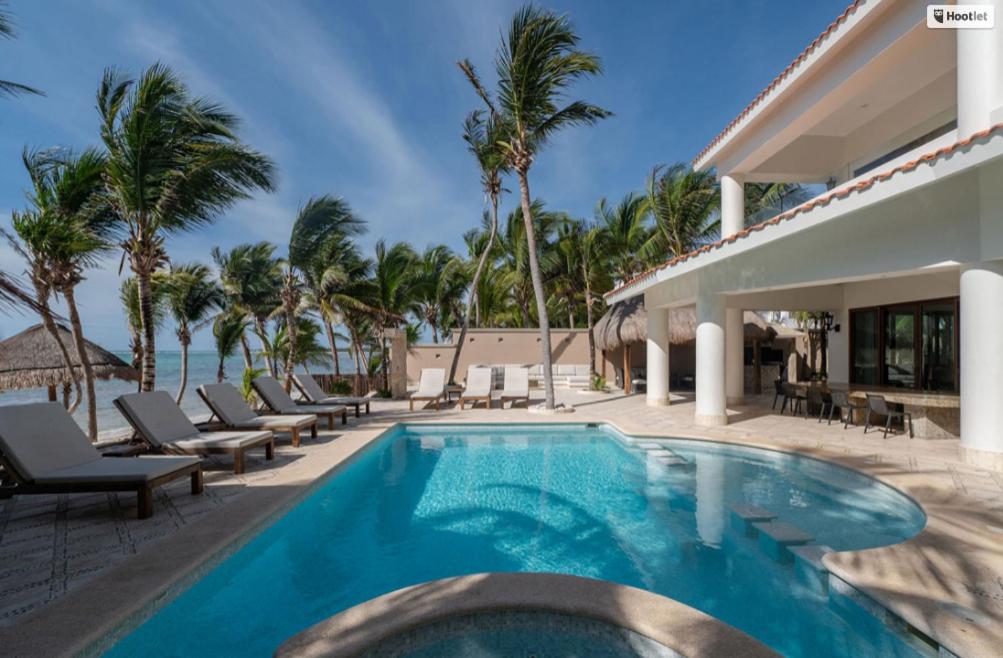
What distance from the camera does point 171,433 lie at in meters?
5.88

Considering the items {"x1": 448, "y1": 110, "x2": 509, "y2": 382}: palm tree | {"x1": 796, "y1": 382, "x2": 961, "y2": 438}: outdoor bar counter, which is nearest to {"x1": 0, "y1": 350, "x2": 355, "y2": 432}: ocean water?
{"x1": 448, "y1": 110, "x2": 509, "y2": 382}: palm tree

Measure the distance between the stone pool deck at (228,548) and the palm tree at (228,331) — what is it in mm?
12719

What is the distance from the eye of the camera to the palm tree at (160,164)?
273 inches

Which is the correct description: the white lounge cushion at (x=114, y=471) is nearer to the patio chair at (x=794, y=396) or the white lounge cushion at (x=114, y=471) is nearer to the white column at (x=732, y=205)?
the patio chair at (x=794, y=396)

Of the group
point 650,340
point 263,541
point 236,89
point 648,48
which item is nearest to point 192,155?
point 236,89

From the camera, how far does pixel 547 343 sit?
39.4 ft

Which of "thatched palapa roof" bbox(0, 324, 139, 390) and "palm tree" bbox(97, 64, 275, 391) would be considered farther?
"thatched palapa roof" bbox(0, 324, 139, 390)

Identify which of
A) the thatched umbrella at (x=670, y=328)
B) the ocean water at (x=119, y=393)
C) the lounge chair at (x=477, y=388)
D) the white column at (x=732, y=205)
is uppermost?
the white column at (x=732, y=205)

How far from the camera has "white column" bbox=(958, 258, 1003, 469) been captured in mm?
5406

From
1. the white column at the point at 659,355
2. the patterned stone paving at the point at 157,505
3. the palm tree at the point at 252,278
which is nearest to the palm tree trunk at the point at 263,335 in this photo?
the palm tree at the point at 252,278

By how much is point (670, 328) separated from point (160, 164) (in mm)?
13821

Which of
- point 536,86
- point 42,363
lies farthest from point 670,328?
point 42,363

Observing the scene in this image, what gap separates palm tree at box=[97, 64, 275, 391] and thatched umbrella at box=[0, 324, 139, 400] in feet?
10.6

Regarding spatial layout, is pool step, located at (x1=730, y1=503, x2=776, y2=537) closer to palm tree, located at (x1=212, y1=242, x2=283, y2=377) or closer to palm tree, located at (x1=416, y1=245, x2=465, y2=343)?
palm tree, located at (x1=212, y1=242, x2=283, y2=377)
